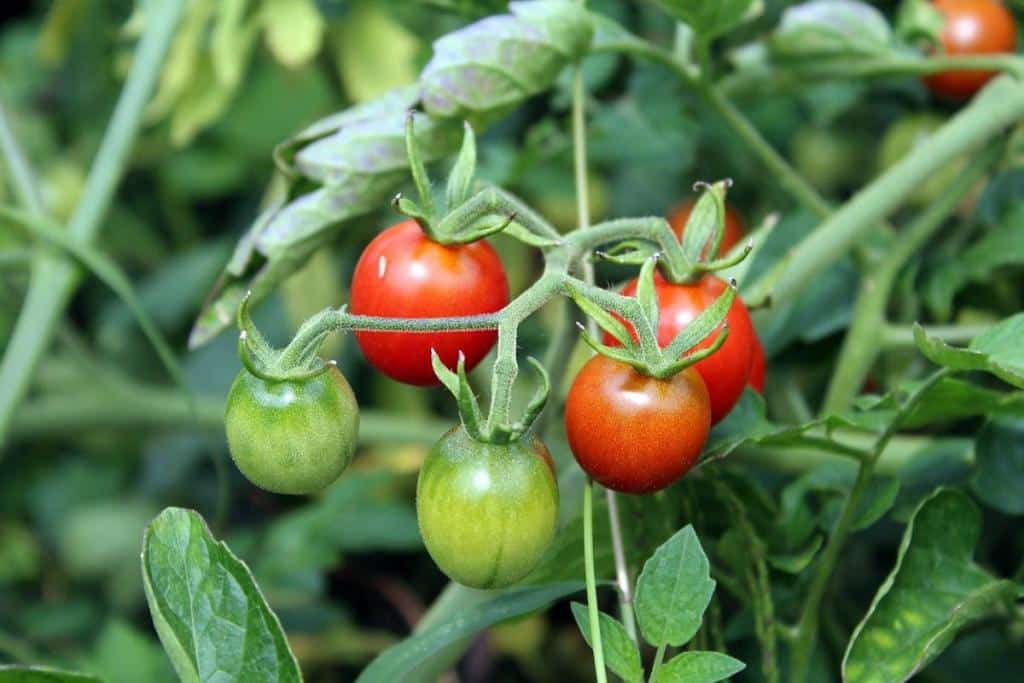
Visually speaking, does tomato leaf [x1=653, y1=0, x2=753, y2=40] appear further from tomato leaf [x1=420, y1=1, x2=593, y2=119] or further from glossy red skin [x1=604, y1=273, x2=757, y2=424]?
glossy red skin [x1=604, y1=273, x2=757, y2=424]

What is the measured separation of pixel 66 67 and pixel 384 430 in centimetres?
80

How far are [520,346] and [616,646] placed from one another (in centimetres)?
39

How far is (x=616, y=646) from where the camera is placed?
62 centimetres

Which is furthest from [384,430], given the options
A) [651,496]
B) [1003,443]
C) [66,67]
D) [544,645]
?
[66,67]

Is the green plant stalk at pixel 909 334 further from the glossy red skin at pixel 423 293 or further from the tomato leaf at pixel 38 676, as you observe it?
the tomato leaf at pixel 38 676

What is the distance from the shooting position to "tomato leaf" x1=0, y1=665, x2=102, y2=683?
62cm

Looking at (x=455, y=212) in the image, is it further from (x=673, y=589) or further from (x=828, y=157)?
(x=828, y=157)

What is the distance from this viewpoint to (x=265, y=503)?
150 cm

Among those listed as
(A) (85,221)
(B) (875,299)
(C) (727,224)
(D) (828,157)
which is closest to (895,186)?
(B) (875,299)

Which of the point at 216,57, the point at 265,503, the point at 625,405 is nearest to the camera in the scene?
the point at 625,405

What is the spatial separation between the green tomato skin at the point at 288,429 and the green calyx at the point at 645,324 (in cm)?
13

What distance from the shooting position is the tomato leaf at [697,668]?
1.93 feet

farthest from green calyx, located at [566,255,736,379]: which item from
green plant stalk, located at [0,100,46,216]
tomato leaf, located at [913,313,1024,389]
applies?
green plant stalk, located at [0,100,46,216]

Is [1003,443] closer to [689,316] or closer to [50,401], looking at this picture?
[689,316]
